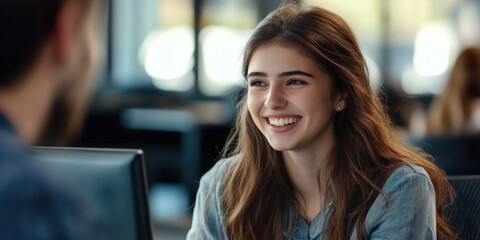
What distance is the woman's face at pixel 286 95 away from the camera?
1.90 meters

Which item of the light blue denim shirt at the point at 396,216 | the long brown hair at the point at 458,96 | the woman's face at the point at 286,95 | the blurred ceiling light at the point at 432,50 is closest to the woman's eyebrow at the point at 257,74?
the woman's face at the point at 286,95

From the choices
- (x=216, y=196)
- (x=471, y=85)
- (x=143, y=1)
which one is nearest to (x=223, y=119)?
(x=143, y=1)

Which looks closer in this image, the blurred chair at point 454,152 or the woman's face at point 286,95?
the woman's face at point 286,95

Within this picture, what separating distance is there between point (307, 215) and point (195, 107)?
573cm

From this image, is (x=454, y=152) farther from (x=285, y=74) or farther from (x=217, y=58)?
(x=217, y=58)

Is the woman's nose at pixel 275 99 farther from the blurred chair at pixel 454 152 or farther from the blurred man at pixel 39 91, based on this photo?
the blurred chair at pixel 454 152

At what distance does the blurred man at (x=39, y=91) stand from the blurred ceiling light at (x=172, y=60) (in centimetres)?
718

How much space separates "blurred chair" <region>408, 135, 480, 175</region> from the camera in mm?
3473

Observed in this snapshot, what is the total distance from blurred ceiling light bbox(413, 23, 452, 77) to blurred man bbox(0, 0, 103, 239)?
322 inches

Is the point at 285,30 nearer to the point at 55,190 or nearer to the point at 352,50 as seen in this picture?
the point at 352,50

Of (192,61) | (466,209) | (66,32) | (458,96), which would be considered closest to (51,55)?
(66,32)

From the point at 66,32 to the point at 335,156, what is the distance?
4.12ft

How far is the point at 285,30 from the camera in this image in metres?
1.92

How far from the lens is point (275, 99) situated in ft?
6.18
